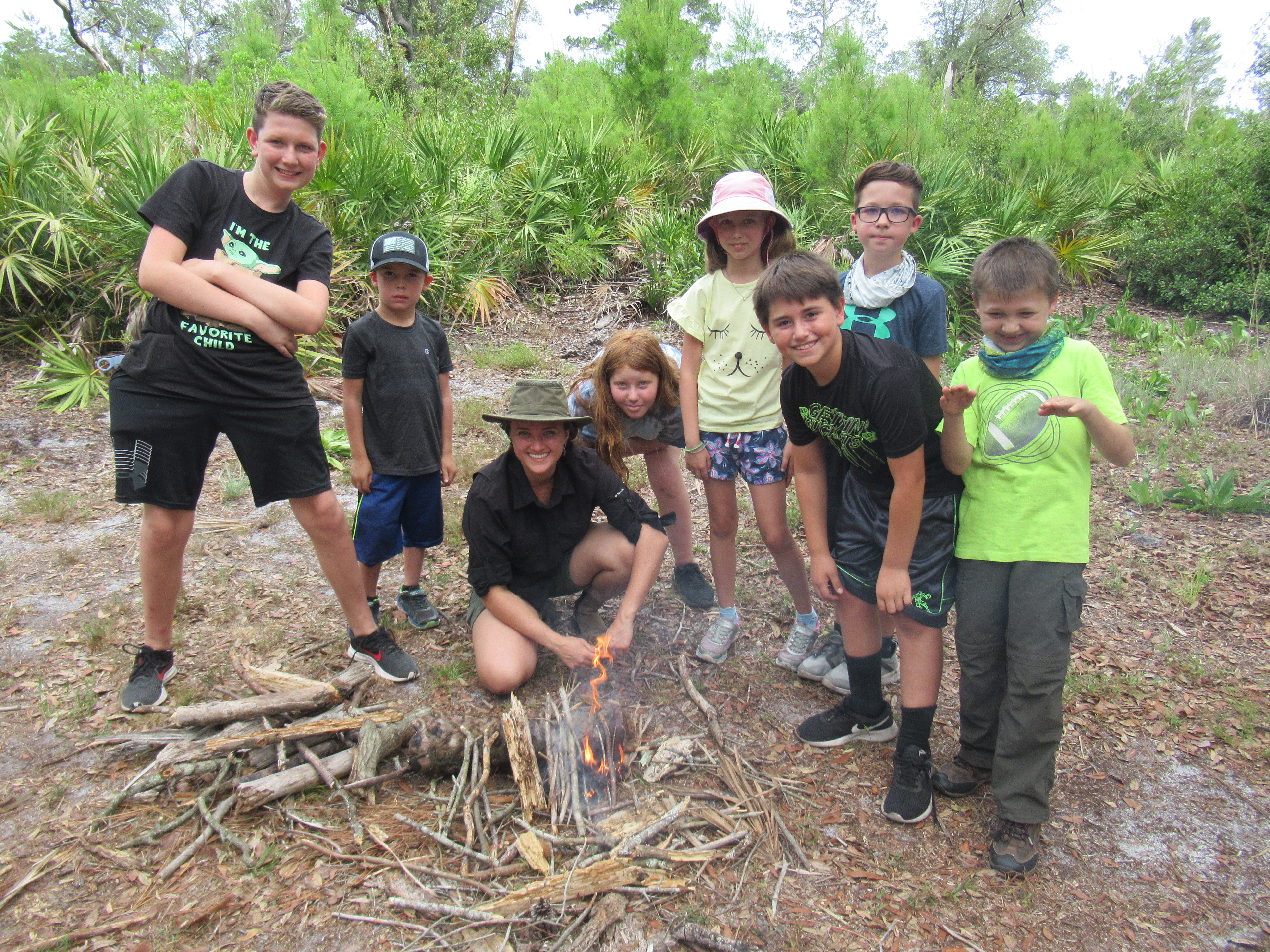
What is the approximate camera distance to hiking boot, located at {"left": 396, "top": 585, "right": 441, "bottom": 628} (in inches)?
151

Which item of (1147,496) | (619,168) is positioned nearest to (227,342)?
(1147,496)

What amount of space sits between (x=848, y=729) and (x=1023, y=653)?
0.87 metres

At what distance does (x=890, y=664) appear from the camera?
3480 millimetres

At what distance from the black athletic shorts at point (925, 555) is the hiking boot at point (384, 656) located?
200 centimetres

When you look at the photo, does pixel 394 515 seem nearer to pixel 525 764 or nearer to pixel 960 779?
pixel 525 764

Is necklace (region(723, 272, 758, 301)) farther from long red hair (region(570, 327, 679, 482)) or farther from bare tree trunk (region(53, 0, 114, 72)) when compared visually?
bare tree trunk (region(53, 0, 114, 72))

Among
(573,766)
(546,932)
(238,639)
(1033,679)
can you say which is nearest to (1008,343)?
(1033,679)

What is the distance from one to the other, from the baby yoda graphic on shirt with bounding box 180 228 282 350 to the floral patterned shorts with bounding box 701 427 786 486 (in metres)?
1.97

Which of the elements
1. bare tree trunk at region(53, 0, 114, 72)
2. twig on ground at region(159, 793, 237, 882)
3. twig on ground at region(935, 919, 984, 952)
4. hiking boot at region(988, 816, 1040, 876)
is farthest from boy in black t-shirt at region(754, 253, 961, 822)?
bare tree trunk at region(53, 0, 114, 72)

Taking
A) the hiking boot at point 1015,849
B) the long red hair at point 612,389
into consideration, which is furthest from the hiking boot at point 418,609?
the hiking boot at point 1015,849

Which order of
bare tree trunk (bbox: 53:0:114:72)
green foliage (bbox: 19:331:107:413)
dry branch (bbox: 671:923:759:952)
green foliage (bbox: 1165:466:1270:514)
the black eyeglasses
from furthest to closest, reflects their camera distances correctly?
bare tree trunk (bbox: 53:0:114:72), green foliage (bbox: 19:331:107:413), green foliage (bbox: 1165:466:1270:514), the black eyeglasses, dry branch (bbox: 671:923:759:952)

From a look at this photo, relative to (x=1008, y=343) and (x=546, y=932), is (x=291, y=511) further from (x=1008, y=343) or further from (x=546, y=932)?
(x=1008, y=343)

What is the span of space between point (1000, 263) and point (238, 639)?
3.69 meters

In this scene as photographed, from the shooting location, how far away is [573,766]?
2.70m
